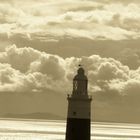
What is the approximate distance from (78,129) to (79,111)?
146 cm

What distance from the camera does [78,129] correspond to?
4459cm

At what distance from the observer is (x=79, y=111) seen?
1777 inches

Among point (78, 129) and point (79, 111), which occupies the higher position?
point (79, 111)

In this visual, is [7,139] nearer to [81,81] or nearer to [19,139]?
[19,139]

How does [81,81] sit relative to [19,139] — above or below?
below

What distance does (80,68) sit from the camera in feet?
151

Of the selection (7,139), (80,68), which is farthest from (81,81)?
(7,139)

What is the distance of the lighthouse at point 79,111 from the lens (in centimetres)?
4456

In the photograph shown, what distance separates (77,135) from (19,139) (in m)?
130

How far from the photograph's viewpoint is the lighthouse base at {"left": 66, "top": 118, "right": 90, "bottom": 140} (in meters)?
44.4

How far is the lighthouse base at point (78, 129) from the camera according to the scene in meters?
44.4

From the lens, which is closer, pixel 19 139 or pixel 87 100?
pixel 87 100

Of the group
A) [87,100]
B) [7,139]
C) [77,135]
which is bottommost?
[77,135]

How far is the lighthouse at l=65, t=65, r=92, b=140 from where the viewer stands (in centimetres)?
4456
